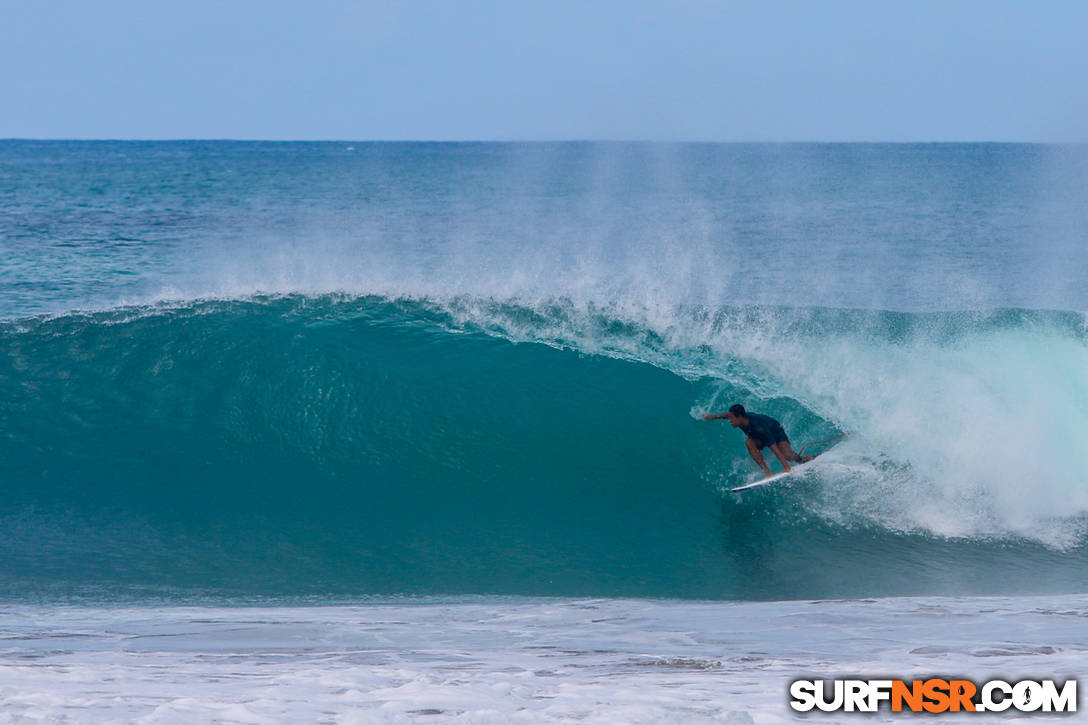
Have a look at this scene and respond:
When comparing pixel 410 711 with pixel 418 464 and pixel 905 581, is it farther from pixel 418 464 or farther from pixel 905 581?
pixel 418 464

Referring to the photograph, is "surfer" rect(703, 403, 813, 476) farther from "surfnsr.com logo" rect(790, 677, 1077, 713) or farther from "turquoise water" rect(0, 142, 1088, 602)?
"surfnsr.com logo" rect(790, 677, 1077, 713)

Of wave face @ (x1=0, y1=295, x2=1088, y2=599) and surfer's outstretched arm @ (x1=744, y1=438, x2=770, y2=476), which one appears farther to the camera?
surfer's outstretched arm @ (x1=744, y1=438, x2=770, y2=476)

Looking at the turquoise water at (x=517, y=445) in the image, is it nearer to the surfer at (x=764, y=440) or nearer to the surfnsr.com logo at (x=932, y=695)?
the surfer at (x=764, y=440)

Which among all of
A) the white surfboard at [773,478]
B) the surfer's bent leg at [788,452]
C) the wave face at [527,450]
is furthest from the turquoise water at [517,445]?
the surfer's bent leg at [788,452]

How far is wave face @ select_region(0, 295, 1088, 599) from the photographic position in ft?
26.0

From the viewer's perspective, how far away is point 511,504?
9070mm

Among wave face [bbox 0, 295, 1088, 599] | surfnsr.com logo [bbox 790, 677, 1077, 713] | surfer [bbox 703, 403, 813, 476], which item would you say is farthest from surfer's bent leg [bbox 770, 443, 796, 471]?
surfnsr.com logo [bbox 790, 677, 1077, 713]

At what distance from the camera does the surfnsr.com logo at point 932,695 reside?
3.95 meters

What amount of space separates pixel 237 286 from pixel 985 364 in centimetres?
919

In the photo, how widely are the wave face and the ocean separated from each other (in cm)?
4

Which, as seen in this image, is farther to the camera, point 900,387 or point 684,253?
point 684,253

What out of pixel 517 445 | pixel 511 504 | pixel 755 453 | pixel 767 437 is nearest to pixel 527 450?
pixel 517 445

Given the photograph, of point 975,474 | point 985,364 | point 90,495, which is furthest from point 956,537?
point 90,495

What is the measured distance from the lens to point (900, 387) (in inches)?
404
